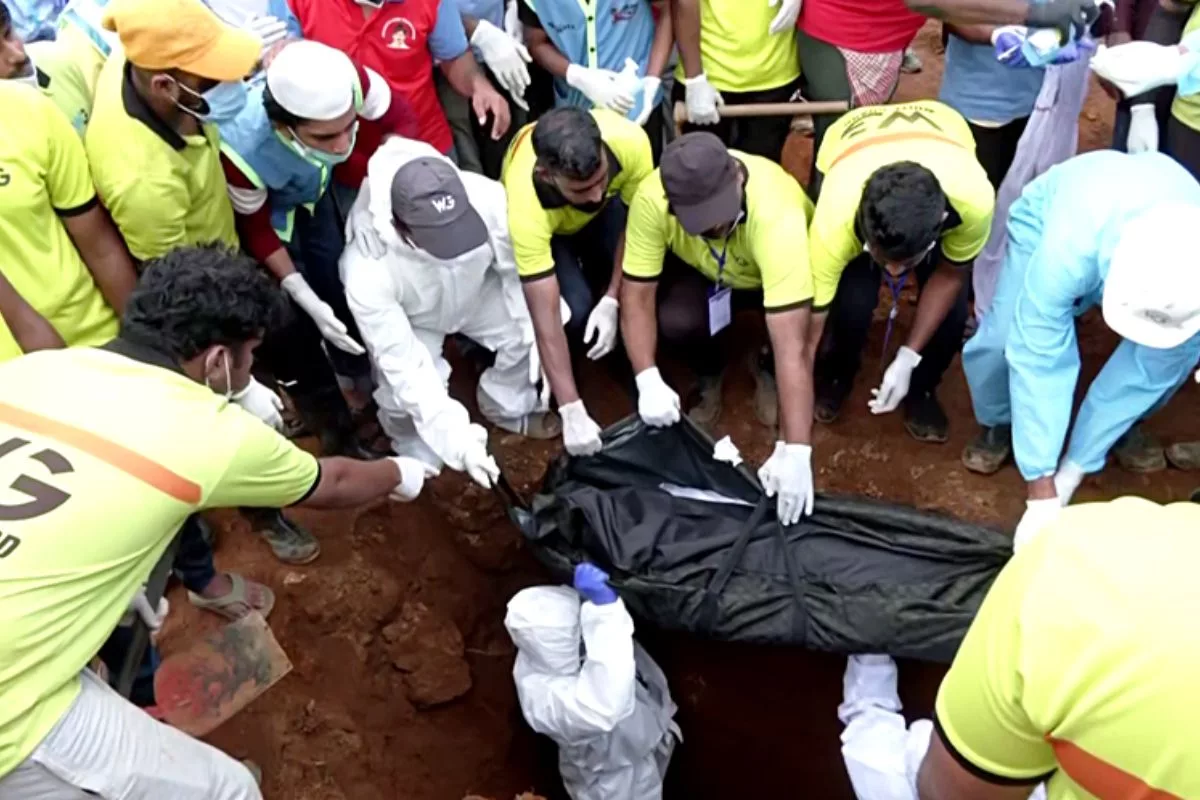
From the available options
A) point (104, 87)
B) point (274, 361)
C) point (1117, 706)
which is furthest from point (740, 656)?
point (104, 87)

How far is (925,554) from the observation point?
2.73m

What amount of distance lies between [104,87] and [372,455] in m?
1.34

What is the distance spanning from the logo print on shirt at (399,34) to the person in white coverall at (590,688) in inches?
63.3

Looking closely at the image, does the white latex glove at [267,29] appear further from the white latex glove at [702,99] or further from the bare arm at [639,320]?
the white latex glove at [702,99]

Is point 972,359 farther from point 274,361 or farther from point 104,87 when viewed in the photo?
point 104,87

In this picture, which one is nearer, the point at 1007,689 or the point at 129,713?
the point at 1007,689

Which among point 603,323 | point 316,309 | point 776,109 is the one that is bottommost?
point 603,323

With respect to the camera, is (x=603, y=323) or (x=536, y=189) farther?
(x=603, y=323)

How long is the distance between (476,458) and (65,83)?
4.65 feet

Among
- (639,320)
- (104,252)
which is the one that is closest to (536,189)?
(639,320)

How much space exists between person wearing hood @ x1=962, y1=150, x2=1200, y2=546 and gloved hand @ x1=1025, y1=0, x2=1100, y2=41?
1.75 ft

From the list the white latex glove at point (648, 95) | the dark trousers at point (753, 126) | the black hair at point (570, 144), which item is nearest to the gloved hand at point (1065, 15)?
the dark trousers at point (753, 126)

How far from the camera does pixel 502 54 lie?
342cm

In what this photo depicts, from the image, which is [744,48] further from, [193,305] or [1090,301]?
[193,305]
